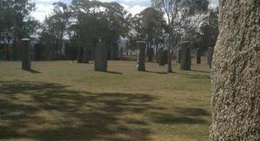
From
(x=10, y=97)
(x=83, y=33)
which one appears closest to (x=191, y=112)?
(x=10, y=97)

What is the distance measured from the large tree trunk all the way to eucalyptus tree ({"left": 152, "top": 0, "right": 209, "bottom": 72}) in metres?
25.9

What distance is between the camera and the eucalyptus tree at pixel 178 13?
97.8 feet

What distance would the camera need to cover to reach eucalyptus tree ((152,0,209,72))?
1173 inches

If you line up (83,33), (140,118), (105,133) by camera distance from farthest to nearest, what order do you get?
(83,33)
(140,118)
(105,133)

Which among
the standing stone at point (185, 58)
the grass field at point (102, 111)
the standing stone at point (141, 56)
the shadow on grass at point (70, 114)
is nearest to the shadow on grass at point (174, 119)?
the grass field at point (102, 111)

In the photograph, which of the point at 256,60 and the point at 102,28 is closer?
the point at 256,60

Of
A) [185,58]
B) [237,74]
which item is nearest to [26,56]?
[185,58]

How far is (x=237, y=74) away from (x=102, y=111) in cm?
904

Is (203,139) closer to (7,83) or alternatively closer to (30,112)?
(30,112)

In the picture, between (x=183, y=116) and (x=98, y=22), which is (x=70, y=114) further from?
(x=98, y=22)

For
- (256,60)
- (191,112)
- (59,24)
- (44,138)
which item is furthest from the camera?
(59,24)

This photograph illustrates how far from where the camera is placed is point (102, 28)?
6888 centimetres

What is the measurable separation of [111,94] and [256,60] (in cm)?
1302

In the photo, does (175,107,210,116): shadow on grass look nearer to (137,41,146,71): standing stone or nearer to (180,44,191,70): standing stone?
(137,41,146,71): standing stone
